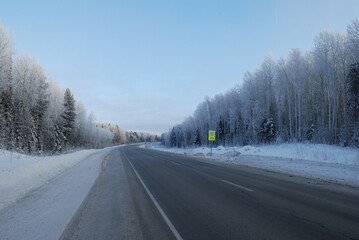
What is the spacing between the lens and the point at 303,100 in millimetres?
69375

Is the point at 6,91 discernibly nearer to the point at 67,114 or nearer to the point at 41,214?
the point at 67,114

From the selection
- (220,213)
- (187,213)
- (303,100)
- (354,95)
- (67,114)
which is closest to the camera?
(220,213)

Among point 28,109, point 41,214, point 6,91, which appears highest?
point 6,91

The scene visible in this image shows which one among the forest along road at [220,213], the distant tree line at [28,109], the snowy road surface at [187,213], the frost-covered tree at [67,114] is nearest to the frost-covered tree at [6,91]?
the distant tree line at [28,109]

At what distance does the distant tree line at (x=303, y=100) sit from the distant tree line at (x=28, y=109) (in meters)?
38.3

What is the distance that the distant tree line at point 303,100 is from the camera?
47188mm

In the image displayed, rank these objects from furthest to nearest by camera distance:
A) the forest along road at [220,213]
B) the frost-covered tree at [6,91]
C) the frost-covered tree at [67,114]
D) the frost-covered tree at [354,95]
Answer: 1. the frost-covered tree at [67,114]
2. the frost-covered tree at [6,91]
3. the frost-covered tree at [354,95]
4. the forest along road at [220,213]

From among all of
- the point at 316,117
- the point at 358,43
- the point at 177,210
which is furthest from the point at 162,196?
the point at 316,117

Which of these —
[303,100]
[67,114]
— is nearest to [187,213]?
[303,100]

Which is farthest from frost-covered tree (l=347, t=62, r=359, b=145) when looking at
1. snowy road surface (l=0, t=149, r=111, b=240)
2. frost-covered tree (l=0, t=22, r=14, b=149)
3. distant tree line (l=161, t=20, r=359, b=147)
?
frost-covered tree (l=0, t=22, r=14, b=149)

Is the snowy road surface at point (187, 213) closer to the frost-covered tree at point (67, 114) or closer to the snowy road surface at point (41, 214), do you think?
the snowy road surface at point (41, 214)

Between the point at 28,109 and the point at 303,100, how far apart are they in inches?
1907

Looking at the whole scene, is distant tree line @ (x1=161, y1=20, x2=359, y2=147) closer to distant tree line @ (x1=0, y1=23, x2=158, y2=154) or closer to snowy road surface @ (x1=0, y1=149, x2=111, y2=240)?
snowy road surface @ (x1=0, y1=149, x2=111, y2=240)

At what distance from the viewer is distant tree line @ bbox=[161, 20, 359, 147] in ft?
155
